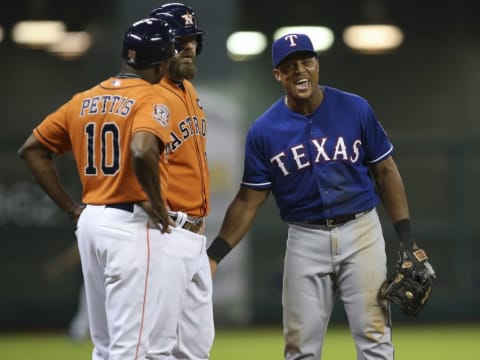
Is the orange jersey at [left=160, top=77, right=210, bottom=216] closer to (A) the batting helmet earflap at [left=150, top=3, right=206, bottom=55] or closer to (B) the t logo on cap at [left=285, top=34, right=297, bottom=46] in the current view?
(A) the batting helmet earflap at [left=150, top=3, right=206, bottom=55]

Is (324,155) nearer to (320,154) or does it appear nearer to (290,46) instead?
(320,154)

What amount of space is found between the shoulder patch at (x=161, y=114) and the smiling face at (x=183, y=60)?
0.61 meters

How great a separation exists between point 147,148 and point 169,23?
1.01m

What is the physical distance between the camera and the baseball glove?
5.54 metres

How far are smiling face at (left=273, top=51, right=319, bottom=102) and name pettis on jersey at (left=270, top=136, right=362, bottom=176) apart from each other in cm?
27

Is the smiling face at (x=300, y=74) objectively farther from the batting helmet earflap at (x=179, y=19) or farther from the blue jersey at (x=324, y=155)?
the batting helmet earflap at (x=179, y=19)

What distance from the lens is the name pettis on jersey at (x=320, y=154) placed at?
5590mm

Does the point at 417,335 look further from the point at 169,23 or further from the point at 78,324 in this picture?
the point at 169,23

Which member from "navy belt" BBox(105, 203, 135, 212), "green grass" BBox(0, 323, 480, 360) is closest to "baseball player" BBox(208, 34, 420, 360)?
"navy belt" BBox(105, 203, 135, 212)

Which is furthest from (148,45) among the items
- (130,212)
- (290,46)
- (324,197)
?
(324,197)

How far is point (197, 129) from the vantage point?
213 inches

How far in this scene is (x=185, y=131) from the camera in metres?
5.29

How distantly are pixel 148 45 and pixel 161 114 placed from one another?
35 centimetres

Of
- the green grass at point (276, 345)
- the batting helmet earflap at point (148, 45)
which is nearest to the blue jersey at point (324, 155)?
the batting helmet earflap at point (148, 45)
